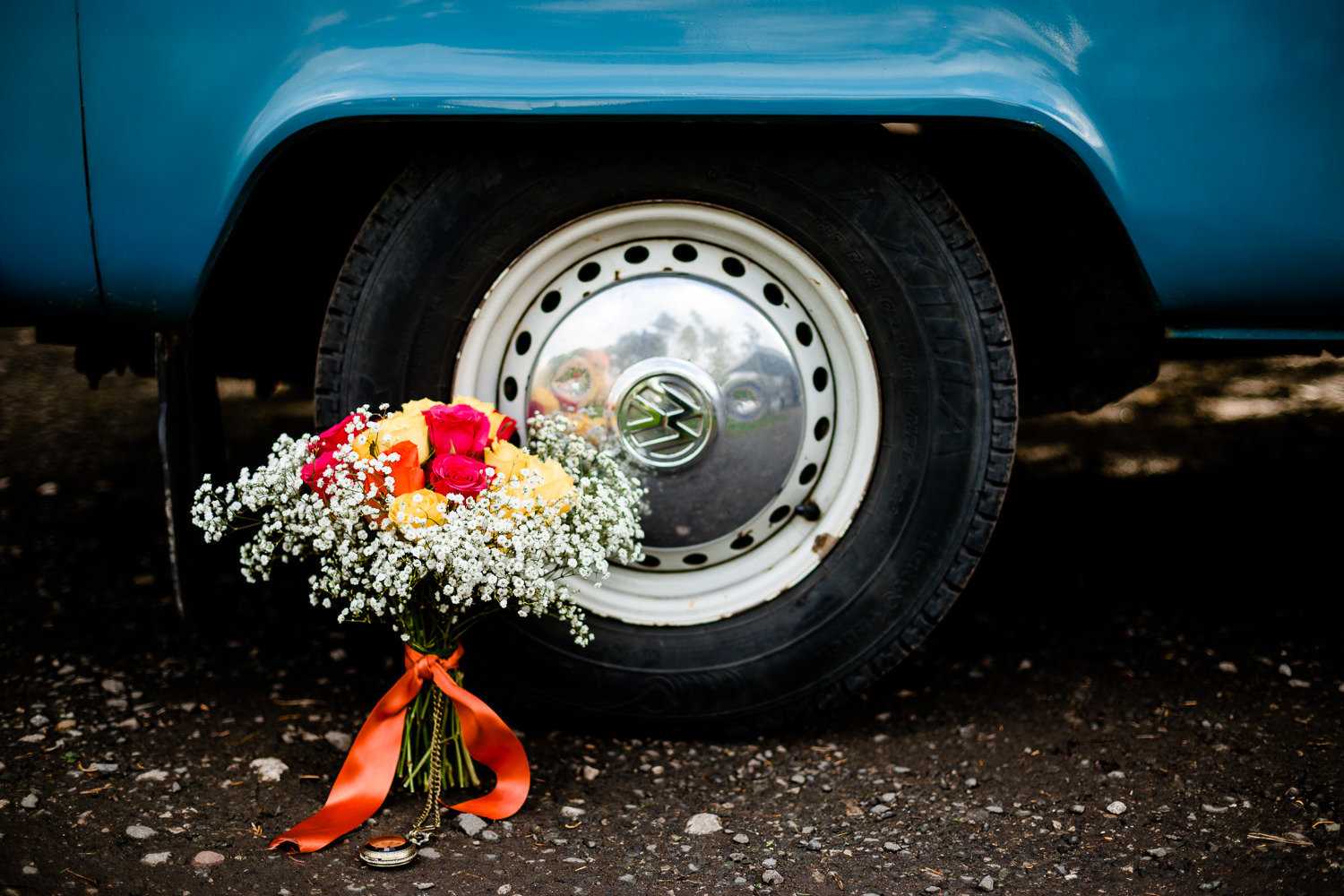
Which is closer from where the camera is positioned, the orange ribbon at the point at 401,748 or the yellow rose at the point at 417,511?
the yellow rose at the point at 417,511

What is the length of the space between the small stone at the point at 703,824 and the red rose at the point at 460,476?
0.64 m

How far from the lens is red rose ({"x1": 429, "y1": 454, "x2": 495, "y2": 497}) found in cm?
141

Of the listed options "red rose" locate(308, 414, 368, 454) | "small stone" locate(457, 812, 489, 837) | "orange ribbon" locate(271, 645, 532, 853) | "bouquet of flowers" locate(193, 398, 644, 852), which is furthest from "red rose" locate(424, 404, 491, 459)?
"small stone" locate(457, 812, 489, 837)

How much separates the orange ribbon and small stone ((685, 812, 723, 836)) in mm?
271

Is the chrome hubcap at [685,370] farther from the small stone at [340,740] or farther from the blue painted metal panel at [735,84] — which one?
the small stone at [340,740]

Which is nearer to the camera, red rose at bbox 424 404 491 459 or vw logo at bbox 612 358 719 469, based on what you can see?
red rose at bbox 424 404 491 459

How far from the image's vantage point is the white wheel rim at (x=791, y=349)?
166 centimetres

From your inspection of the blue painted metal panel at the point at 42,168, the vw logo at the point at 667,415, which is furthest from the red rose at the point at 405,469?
the blue painted metal panel at the point at 42,168

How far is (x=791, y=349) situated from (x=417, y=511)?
706 millimetres

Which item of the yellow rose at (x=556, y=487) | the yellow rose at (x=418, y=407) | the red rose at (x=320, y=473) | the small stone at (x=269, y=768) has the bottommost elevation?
the small stone at (x=269, y=768)

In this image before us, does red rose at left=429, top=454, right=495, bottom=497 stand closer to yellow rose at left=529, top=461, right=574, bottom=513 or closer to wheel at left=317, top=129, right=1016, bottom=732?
yellow rose at left=529, top=461, right=574, bottom=513

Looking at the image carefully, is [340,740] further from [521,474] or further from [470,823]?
[521,474]

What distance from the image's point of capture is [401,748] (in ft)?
5.13

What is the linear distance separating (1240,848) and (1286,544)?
139cm
